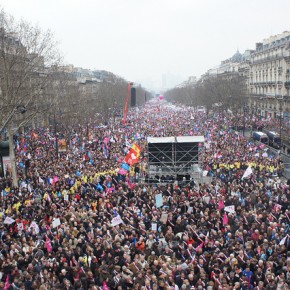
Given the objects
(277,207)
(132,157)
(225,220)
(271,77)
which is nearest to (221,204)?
(225,220)

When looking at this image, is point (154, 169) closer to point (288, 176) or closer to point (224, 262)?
point (288, 176)

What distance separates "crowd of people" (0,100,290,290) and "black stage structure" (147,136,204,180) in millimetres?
873

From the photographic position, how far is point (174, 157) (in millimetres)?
24812

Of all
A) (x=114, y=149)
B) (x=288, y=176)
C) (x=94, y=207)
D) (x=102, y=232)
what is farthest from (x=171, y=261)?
(x=114, y=149)

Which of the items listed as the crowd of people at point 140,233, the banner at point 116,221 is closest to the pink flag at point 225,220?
the crowd of people at point 140,233

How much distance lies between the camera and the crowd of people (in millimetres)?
11164

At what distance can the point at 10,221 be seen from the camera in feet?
51.6

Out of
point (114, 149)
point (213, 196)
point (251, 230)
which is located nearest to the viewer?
point (251, 230)

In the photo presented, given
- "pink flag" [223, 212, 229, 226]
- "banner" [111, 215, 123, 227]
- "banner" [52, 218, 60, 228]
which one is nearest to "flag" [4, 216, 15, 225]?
"banner" [52, 218, 60, 228]

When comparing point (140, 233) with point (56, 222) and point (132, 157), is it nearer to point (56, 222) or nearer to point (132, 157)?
point (56, 222)

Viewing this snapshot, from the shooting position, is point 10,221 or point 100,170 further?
point 100,170

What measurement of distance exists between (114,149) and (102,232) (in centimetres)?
2026

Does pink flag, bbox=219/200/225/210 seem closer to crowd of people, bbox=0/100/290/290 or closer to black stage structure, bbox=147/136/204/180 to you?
crowd of people, bbox=0/100/290/290

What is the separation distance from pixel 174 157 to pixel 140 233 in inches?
424
